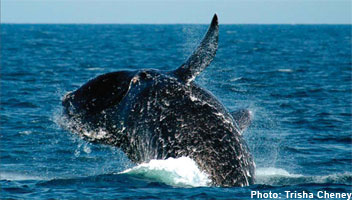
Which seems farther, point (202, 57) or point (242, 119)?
point (242, 119)

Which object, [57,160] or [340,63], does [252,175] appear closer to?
[57,160]

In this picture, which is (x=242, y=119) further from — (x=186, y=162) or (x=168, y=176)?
(x=186, y=162)

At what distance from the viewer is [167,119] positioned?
10.4 metres

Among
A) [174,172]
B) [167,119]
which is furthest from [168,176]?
[167,119]

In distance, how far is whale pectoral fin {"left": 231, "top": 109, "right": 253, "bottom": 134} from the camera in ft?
37.5

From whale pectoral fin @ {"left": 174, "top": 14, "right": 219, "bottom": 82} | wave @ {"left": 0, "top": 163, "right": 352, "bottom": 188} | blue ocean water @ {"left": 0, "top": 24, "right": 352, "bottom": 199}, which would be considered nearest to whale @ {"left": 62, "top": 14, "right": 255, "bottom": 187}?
Answer: whale pectoral fin @ {"left": 174, "top": 14, "right": 219, "bottom": 82}

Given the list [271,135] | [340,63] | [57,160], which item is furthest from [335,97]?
[340,63]

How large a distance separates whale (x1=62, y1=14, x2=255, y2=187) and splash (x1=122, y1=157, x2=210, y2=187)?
0.29ft

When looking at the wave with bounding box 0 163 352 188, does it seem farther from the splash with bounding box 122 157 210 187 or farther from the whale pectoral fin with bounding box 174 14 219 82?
the whale pectoral fin with bounding box 174 14 219 82

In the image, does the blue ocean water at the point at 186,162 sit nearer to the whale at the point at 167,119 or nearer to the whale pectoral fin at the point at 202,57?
the whale at the point at 167,119

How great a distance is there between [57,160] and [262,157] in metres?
5.06

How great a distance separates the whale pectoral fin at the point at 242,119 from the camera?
11439mm

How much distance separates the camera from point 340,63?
5206 centimetres

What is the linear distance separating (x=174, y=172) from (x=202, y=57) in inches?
78.7
